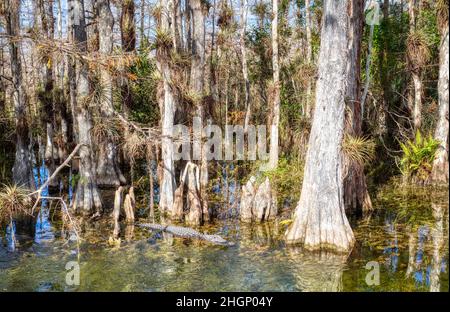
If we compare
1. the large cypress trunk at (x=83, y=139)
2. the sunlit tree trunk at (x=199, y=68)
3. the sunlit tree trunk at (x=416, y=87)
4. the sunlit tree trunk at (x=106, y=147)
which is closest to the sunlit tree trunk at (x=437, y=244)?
the sunlit tree trunk at (x=416, y=87)

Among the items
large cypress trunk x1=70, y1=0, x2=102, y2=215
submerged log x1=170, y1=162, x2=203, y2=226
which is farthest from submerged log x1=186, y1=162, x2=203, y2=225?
large cypress trunk x1=70, y1=0, x2=102, y2=215

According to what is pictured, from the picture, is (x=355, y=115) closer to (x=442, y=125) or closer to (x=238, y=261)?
(x=442, y=125)

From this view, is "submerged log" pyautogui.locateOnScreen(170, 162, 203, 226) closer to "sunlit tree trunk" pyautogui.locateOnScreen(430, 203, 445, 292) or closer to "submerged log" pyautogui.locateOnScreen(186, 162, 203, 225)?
"submerged log" pyautogui.locateOnScreen(186, 162, 203, 225)

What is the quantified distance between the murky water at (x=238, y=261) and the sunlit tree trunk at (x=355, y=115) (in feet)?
1.95

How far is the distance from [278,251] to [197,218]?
2.41 metres

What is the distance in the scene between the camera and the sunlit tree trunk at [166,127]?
11650 mm

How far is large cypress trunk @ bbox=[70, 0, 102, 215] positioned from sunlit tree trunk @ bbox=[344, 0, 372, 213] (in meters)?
5.80

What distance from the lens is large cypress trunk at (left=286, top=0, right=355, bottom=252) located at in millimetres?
8562

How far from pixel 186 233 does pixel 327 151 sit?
3.04m

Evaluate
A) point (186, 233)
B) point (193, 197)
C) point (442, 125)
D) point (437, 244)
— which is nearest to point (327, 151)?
point (437, 244)

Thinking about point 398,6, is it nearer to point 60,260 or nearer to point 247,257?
point 247,257

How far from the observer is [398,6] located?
2172cm

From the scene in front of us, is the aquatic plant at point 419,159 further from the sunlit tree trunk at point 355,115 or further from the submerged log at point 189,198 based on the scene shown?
Result: the submerged log at point 189,198
